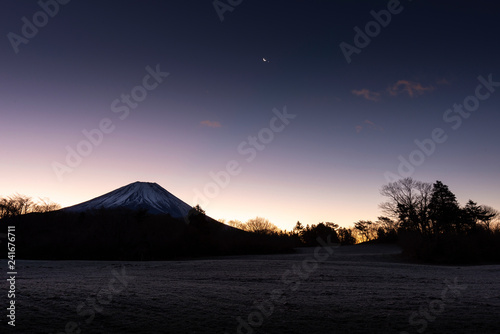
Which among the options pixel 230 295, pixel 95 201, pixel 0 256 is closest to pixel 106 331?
pixel 230 295

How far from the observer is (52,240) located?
63.4 m

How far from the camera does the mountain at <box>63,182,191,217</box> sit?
124 m

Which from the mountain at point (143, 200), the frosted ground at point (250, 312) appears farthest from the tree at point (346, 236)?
the frosted ground at point (250, 312)

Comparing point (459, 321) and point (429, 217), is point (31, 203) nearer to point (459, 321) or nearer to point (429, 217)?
point (429, 217)

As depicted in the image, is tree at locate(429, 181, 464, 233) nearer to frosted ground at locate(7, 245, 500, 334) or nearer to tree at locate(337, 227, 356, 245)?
tree at locate(337, 227, 356, 245)

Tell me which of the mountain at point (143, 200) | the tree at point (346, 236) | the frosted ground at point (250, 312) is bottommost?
the frosted ground at point (250, 312)

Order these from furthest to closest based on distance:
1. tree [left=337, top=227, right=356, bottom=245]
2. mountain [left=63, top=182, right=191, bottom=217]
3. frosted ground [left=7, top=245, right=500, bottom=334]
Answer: mountain [left=63, top=182, right=191, bottom=217]
tree [left=337, top=227, right=356, bottom=245]
frosted ground [left=7, top=245, right=500, bottom=334]

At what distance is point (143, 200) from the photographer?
131 metres

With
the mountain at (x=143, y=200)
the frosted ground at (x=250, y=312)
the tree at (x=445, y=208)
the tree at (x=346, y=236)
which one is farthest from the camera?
the mountain at (x=143, y=200)

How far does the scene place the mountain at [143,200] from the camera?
406ft

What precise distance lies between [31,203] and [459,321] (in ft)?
315

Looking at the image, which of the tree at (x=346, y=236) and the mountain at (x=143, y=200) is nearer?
the tree at (x=346, y=236)

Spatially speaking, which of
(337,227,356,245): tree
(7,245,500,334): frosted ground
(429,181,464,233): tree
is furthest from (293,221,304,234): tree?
(7,245,500,334): frosted ground

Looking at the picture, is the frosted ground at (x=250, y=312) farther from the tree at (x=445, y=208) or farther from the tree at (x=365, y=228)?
the tree at (x=365, y=228)
